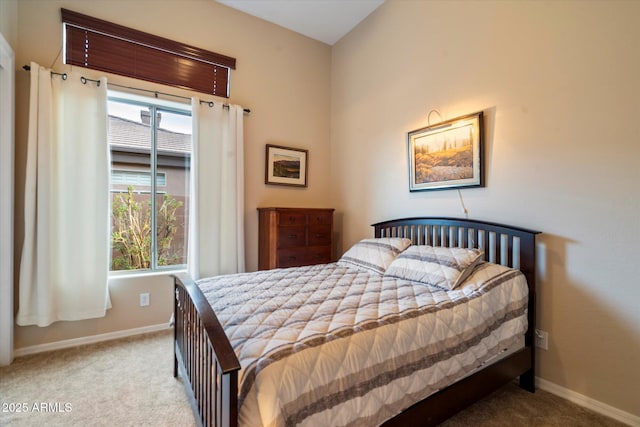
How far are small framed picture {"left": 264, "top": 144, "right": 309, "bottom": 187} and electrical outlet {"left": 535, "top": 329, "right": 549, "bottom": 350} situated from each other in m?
2.79

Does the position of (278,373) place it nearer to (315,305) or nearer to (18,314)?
(315,305)

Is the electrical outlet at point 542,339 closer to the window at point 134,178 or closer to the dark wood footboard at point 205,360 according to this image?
the dark wood footboard at point 205,360

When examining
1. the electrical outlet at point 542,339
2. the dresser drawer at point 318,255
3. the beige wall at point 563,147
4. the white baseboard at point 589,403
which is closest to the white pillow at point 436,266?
the beige wall at point 563,147

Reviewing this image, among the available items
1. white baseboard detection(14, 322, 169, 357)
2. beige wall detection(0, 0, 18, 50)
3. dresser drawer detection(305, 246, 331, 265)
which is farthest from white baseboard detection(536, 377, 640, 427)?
beige wall detection(0, 0, 18, 50)

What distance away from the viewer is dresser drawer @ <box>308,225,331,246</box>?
3.36m

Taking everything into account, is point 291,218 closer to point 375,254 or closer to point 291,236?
point 291,236

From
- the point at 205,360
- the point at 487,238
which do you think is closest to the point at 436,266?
the point at 487,238

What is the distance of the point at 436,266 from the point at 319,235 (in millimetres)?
1628

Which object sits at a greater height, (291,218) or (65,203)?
(65,203)

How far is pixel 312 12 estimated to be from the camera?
11.0 feet

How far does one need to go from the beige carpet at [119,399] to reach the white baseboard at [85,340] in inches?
3.4

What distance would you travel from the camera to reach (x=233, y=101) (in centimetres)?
334

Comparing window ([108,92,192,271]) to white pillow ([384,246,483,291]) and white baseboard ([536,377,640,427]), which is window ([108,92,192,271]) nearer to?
white pillow ([384,246,483,291])

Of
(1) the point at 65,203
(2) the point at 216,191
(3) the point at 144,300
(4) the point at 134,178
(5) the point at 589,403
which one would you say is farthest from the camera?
(2) the point at 216,191
